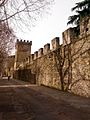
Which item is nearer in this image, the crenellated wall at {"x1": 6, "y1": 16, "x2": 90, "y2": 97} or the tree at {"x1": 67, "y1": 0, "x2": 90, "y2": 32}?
the crenellated wall at {"x1": 6, "y1": 16, "x2": 90, "y2": 97}

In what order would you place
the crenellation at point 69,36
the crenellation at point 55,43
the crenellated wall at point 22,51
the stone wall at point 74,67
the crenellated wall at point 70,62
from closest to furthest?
1. the stone wall at point 74,67
2. the crenellated wall at point 70,62
3. the crenellation at point 69,36
4. the crenellation at point 55,43
5. the crenellated wall at point 22,51

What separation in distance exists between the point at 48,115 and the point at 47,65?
1387 centimetres

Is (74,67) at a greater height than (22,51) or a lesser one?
lesser

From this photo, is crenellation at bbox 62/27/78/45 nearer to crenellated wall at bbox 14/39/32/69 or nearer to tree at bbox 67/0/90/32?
tree at bbox 67/0/90/32

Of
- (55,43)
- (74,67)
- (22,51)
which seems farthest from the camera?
(22,51)

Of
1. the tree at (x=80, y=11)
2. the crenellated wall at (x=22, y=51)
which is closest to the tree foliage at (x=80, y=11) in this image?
the tree at (x=80, y=11)

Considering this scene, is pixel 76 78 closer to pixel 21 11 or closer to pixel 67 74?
pixel 67 74

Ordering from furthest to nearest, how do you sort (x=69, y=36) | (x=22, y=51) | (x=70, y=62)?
(x=22, y=51), (x=69, y=36), (x=70, y=62)

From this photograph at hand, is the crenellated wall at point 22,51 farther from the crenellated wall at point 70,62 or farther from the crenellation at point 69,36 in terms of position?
the crenellation at point 69,36

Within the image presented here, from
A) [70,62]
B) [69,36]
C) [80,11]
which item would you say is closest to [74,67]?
[70,62]

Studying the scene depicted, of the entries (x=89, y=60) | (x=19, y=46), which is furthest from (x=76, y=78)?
(x=19, y=46)

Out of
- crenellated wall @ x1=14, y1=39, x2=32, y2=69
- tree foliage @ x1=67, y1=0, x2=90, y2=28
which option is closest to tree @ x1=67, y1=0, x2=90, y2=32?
tree foliage @ x1=67, y1=0, x2=90, y2=28

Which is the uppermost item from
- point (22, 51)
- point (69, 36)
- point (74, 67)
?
point (22, 51)

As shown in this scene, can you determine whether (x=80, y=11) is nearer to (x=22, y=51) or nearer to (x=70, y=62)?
Result: (x=70, y=62)
